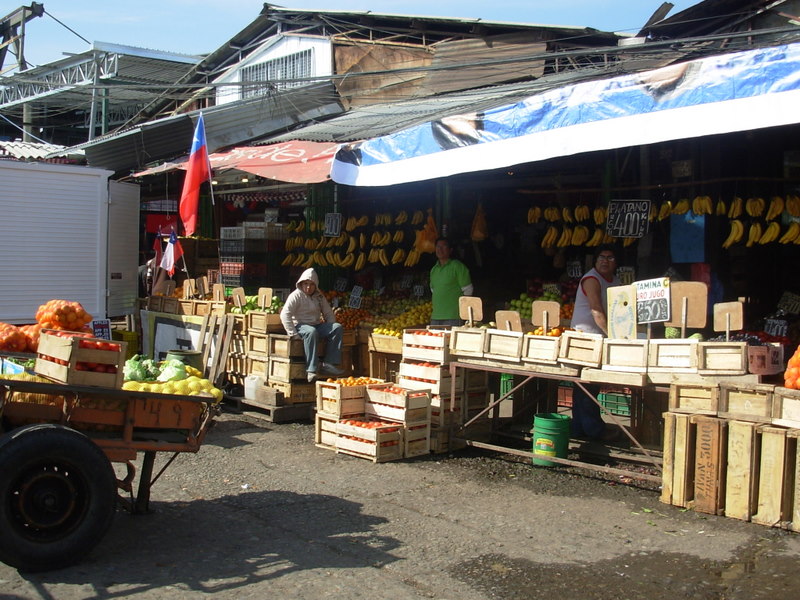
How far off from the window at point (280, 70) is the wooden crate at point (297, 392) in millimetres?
8836

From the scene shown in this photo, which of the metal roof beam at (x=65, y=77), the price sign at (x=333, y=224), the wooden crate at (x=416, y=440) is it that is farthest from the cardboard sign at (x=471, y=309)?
the metal roof beam at (x=65, y=77)

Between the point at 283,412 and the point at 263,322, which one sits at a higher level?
the point at 263,322

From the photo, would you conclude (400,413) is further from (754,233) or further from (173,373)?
(754,233)

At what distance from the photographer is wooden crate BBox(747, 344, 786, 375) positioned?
264 inches

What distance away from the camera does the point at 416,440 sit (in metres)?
8.66

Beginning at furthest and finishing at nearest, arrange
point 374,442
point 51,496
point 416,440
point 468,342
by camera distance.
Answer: point 416,440, point 468,342, point 374,442, point 51,496

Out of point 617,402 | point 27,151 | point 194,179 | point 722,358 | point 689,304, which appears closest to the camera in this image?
point 722,358

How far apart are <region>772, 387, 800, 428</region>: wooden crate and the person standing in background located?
2215 mm

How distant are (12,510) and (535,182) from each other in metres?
8.36

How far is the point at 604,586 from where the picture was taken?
5.16m

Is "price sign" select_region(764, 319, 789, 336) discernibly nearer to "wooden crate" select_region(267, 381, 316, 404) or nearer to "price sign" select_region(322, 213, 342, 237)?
"wooden crate" select_region(267, 381, 316, 404)

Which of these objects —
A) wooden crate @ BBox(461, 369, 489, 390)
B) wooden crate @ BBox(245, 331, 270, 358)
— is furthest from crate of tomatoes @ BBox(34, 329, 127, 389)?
wooden crate @ BBox(245, 331, 270, 358)

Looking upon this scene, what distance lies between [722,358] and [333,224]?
8.33 m

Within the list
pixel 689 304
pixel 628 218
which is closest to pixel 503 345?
pixel 689 304
